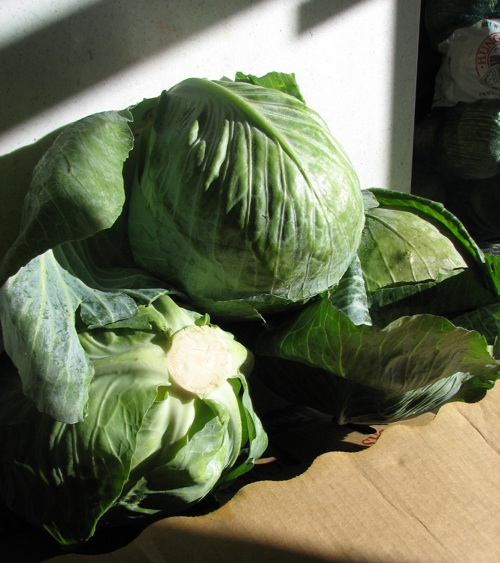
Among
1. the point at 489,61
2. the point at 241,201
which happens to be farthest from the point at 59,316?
the point at 489,61

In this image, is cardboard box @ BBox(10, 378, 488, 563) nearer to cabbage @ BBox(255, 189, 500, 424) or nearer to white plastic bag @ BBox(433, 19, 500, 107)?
cabbage @ BBox(255, 189, 500, 424)

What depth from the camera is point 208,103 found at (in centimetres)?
121

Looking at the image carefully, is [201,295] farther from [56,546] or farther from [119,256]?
[56,546]

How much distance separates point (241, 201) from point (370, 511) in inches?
21.9

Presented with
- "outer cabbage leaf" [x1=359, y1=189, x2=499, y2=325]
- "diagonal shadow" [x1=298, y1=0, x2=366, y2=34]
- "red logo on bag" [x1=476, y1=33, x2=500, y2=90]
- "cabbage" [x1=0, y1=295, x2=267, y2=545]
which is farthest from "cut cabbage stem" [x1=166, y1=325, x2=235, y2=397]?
"red logo on bag" [x1=476, y1=33, x2=500, y2=90]

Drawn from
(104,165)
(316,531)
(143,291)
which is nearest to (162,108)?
(104,165)

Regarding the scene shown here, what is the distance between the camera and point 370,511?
3.66 ft

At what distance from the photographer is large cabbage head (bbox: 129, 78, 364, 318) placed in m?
1.15

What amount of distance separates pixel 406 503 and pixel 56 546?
1.97ft

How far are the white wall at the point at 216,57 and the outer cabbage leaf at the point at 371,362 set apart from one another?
1.91ft

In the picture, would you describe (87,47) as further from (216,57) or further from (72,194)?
(72,194)

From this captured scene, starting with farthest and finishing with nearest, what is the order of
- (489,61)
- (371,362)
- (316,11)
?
(489,61)
(316,11)
(371,362)

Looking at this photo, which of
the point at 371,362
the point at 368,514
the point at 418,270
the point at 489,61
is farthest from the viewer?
the point at 489,61

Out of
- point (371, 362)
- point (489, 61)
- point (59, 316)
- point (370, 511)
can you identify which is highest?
point (489, 61)
